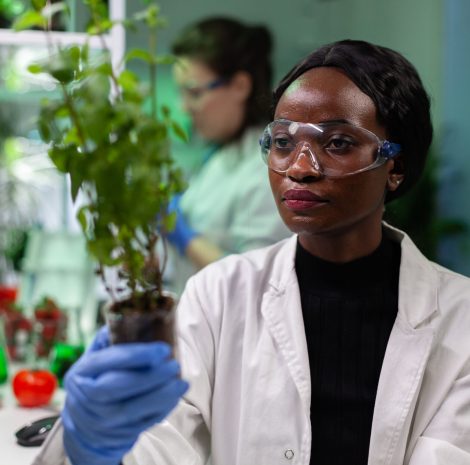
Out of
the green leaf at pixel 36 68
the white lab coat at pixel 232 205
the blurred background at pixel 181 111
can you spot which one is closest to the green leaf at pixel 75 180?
the green leaf at pixel 36 68

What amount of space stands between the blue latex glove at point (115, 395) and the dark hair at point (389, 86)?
0.65 meters

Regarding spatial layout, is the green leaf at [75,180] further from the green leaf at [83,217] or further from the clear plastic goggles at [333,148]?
the clear plastic goggles at [333,148]

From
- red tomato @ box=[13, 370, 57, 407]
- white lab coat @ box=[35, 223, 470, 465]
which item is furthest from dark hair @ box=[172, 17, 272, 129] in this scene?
white lab coat @ box=[35, 223, 470, 465]

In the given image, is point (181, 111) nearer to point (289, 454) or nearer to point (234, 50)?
point (234, 50)

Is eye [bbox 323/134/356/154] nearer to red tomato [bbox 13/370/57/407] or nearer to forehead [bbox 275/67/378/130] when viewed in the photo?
forehead [bbox 275/67/378/130]

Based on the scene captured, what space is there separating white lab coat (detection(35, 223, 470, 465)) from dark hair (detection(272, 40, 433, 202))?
0.73 ft

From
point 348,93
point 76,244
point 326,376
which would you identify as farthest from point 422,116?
point 76,244

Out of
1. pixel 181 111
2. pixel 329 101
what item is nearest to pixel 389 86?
pixel 329 101

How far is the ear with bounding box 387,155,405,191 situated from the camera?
152cm

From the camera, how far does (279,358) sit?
4.91 feet

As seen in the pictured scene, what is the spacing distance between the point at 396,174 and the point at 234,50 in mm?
1417

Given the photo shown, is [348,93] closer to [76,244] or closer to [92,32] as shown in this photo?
[92,32]

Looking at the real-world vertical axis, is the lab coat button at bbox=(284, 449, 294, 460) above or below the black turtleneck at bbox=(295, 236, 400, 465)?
below

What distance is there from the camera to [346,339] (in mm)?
1500
